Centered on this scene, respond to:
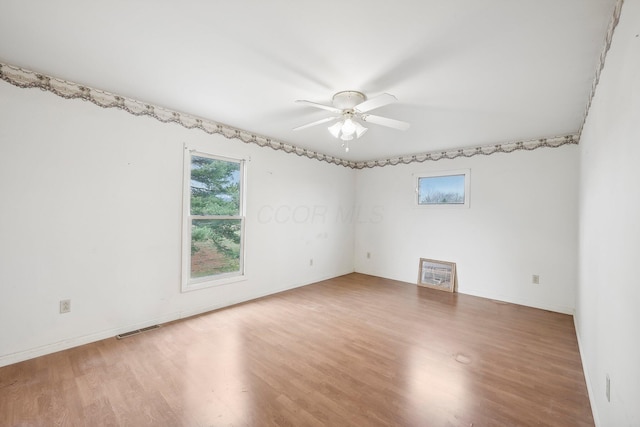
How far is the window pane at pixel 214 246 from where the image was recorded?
11.3 ft

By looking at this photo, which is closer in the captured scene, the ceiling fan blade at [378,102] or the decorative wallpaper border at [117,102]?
the ceiling fan blade at [378,102]

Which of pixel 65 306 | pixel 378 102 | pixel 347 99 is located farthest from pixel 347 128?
pixel 65 306

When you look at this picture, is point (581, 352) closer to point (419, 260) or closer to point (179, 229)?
→ point (419, 260)

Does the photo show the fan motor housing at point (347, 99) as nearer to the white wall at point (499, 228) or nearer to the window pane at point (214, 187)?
the window pane at point (214, 187)

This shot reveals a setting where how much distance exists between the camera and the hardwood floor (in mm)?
1722

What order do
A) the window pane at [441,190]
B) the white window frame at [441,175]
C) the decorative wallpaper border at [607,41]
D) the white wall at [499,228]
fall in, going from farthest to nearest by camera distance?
1. the window pane at [441,190]
2. the white window frame at [441,175]
3. the white wall at [499,228]
4. the decorative wallpaper border at [607,41]

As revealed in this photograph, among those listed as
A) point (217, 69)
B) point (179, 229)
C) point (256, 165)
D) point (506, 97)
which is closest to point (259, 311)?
point (179, 229)

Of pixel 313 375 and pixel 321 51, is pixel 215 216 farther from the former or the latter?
pixel 321 51

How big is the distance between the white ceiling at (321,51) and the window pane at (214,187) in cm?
79

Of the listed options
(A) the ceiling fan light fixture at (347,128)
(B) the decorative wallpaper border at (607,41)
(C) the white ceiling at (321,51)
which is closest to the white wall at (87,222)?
(C) the white ceiling at (321,51)

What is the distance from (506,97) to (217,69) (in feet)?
8.56

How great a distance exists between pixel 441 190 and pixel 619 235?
3.58 metres

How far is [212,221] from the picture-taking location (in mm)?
3592

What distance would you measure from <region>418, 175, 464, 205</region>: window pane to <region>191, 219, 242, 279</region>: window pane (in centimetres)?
331
